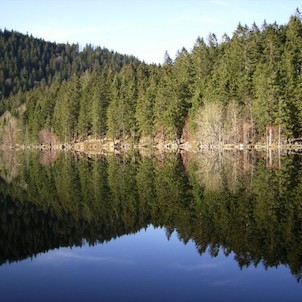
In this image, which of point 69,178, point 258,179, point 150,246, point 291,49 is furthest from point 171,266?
point 291,49

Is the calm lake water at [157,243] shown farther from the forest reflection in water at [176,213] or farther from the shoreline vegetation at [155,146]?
the shoreline vegetation at [155,146]

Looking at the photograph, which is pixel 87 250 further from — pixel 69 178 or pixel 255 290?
pixel 69 178

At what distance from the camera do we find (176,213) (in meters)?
18.8

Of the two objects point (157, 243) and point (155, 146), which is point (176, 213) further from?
point (155, 146)

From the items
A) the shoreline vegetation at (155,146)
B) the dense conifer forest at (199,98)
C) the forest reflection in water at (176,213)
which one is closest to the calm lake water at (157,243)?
the forest reflection in water at (176,213)

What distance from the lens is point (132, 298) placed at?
9.59 meters

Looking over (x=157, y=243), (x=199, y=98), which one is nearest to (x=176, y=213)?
(x=157, y=243)

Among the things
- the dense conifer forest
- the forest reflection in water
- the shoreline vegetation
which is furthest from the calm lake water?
the dense conifer forest

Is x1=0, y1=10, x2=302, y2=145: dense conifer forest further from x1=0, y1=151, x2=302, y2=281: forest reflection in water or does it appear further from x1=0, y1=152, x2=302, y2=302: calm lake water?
x1=0, y1=152, x2=302, y2=302: calm lake water

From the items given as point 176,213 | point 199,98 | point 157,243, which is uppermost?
point 199,98

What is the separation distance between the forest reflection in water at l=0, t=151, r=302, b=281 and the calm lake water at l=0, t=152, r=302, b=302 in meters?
0.05

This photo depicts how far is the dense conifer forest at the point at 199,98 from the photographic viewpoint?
235 ft

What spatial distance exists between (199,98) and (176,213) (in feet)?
226

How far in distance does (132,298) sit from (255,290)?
2854 millimetres
